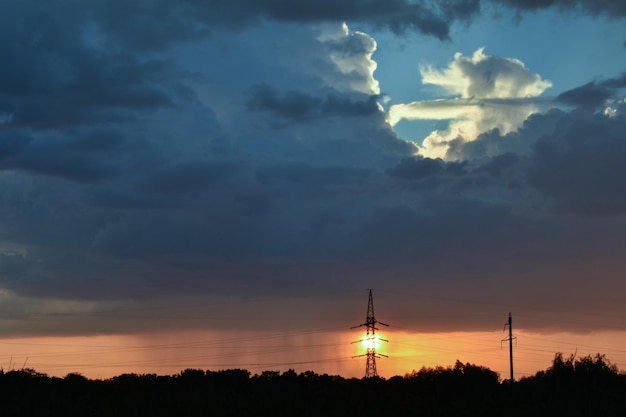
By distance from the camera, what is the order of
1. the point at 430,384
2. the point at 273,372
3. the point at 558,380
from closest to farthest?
the point at 558,380 < the point at 430,384 < the point at 273,372

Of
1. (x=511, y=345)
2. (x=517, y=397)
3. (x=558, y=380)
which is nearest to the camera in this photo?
(x=517, y=397)

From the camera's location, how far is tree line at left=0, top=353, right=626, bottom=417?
7438 cm

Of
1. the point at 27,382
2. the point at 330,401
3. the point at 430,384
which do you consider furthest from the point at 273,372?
the point at 330,401

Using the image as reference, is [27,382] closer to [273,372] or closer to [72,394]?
[72,394]

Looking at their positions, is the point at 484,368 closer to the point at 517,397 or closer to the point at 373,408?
the point at 517,397

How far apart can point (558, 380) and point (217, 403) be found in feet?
115

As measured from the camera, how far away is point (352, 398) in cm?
8362

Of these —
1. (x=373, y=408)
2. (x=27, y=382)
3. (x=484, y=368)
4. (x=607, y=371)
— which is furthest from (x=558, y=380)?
(x=27, y=382)

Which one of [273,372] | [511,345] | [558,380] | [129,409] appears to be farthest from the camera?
[273,372]

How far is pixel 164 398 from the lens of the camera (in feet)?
261

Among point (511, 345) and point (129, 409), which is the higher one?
point (511, 345)

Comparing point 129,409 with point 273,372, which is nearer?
point 129,409

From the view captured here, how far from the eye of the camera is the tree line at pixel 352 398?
74.4 metres

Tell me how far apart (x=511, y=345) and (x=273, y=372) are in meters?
37.6
